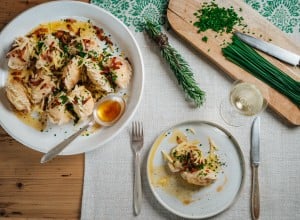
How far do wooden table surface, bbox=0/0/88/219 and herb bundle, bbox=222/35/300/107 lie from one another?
2.71 feet

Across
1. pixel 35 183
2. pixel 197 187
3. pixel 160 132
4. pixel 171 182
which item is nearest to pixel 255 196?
pixel 197 187

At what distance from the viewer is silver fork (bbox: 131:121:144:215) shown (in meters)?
2.05

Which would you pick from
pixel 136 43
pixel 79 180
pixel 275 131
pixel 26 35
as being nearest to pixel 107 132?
pixel 79 180

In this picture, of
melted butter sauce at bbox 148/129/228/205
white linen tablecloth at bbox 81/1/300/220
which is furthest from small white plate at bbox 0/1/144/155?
melted butter sauce at bbox 148/129/228/205

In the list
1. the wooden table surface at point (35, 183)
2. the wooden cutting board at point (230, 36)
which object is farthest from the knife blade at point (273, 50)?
the wooden table surface at point (35, 183)

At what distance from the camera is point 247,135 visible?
6.91 ft

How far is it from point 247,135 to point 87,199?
76 centimetres

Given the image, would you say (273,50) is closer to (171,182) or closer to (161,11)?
(161,11)

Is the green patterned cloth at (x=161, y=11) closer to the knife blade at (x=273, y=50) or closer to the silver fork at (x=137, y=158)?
the knife blade at (x=273, y=50)

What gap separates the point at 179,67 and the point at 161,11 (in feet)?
0.96

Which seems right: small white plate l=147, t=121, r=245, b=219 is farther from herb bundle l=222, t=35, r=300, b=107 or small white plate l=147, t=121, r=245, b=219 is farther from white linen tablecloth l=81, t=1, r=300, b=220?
herb bundle l=222, t=35, r=300, b=107

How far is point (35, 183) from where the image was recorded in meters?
2.13

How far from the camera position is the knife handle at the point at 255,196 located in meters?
2.04

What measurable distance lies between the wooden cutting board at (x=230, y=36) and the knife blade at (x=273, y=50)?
0.08ft
